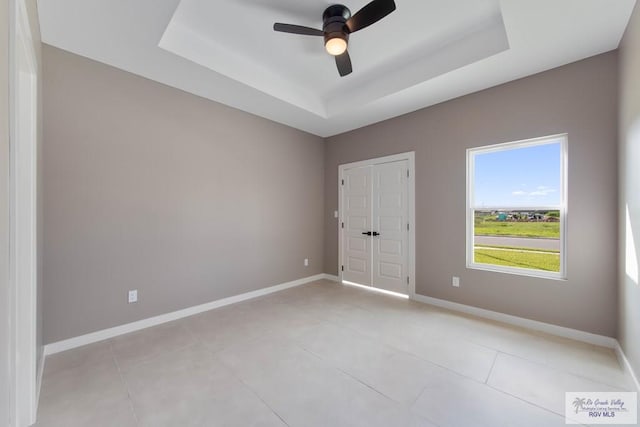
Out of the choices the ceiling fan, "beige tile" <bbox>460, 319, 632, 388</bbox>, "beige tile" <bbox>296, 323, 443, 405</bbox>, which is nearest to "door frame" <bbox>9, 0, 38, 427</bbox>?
the ceiling fan

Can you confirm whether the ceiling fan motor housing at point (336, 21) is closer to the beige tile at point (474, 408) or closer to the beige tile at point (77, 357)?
the beige tile at point (474, 408)

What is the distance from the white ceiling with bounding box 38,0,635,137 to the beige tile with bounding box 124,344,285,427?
2.80 m

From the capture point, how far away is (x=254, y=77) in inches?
123

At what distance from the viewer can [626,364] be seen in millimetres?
2057

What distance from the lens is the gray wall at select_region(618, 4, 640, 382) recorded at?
188 cm

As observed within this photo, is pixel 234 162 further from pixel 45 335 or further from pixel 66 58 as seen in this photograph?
pixel 45 335

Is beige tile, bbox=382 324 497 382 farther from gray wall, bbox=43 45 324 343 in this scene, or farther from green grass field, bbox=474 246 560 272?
gray wall, bbox=43 45 324 343

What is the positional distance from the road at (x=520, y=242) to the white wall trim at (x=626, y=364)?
3.12ft

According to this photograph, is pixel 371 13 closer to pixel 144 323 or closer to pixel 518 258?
pixel 518 258

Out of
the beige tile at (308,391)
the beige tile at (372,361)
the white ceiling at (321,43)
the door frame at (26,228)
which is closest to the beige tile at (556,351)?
the beige tile at (372,361)

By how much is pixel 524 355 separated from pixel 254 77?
3.96m

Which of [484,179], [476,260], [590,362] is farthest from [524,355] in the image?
[484,179]

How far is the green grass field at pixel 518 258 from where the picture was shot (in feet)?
9.26

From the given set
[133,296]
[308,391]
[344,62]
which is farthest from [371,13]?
[133,296]
